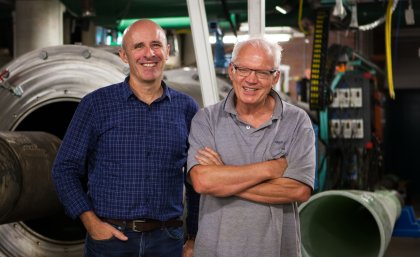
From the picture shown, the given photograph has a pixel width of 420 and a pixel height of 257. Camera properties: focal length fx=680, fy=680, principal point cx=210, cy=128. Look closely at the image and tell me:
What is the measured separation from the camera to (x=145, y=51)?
8.26ft

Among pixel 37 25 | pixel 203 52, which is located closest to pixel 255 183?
pixel 203 52

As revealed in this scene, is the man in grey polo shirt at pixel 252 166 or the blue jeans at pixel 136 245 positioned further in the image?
the blue jeans at pixel 136 245

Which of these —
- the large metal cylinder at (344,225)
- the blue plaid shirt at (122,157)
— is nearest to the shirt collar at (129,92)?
the blue plaid shirt at (122,157)

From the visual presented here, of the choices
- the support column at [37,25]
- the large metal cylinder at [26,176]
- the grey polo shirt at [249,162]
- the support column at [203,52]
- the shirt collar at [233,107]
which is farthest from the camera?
the support column at [37,25]

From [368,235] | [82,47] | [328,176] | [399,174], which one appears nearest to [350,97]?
[328,176]

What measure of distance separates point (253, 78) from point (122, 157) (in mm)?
598

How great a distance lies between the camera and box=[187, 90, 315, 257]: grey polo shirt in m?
2.17

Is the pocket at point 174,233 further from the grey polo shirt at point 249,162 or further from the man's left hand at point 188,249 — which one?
the grey polo shirt at point 249,162

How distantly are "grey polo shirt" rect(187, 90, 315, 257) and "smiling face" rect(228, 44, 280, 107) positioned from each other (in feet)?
0.25

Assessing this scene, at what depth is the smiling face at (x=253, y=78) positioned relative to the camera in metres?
2.24

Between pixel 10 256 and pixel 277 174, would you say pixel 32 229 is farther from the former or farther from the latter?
pixel 277 174

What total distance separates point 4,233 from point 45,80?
81cm

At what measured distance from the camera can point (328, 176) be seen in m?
6.88

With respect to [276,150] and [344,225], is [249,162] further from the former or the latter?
[344,225]
